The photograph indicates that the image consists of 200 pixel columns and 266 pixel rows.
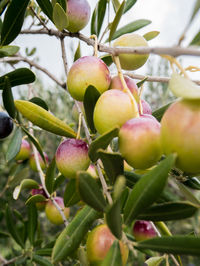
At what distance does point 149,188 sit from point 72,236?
0.84 ft

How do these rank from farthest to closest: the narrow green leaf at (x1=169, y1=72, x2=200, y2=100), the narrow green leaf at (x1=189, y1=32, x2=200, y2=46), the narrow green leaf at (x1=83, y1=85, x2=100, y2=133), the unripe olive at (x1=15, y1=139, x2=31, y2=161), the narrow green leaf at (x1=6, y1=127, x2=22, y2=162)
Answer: the unripe olive at (x1=15, y1=139, x2=31, y2=161) < the narrow green leaf at (x1=6, y1=127, x2=22, y2=162) < the narrow green leaf at (x1=83, y1=85, x2=100, y2=133) < the narrow green leaf at (x1=189, y1=32, x2=200, y2=46) < the narrow green leaf at (x1=169, y1=72, x2=200, y2=100)

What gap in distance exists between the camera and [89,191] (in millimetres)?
546

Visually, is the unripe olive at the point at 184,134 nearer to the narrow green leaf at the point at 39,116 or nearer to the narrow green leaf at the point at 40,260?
the narrow green leaf at the point at 39,116

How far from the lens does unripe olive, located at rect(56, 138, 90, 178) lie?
750 millimetres

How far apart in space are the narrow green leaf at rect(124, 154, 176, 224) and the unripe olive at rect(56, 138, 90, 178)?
7.8 inches

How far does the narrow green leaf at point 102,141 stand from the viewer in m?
0.55

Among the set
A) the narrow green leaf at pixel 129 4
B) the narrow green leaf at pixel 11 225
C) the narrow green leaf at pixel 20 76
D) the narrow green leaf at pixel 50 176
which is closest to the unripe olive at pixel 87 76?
the narrow green leaf at pixel 20 76

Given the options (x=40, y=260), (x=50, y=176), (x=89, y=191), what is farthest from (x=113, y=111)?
(x=40, y=260)

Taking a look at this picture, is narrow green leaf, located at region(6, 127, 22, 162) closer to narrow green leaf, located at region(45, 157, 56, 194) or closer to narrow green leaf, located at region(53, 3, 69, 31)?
narrow green leaf, located at region(45, 157, 56, 194)

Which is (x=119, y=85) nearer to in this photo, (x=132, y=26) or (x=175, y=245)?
(x=175, y=245)

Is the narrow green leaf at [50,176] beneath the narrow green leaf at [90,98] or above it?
beneath

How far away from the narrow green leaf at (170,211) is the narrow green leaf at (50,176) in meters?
0.65

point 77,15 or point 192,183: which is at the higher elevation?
point 77,15

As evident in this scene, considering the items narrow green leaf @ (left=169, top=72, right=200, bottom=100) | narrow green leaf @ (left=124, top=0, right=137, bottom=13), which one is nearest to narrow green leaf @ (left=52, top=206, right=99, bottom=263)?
narrow green leaf @ (left=169, top=72, right=200, bottom=100)
